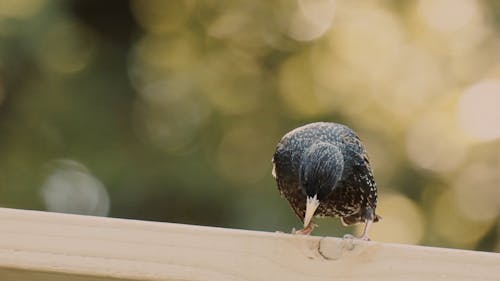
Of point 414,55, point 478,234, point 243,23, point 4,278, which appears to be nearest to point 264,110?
point 243,23

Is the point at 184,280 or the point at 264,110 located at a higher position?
the point at 264,110

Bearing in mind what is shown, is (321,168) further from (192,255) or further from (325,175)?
(192,255)

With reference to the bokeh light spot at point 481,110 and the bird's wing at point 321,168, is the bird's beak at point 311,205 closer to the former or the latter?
the bird's wing at point 321,168

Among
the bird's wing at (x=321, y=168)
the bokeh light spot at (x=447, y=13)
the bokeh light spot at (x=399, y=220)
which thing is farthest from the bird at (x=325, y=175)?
the bokeh light spot at (x=447, y=13)

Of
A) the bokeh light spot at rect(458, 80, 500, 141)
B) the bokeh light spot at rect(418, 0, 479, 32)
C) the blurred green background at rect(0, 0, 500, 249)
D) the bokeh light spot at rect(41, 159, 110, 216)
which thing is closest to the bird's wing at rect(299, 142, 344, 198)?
the blurred green background at rect(0, 0, 500, 249)

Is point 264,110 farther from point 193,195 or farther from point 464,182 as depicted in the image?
point 464,182

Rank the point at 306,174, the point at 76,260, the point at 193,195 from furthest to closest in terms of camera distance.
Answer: the point at 193,195 → the point at 306,174 → the point at 76,260
